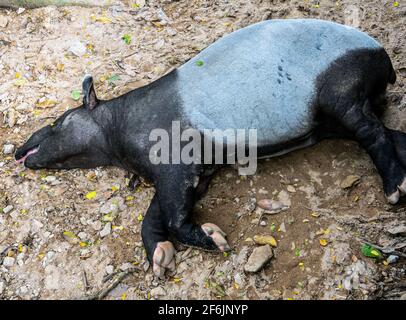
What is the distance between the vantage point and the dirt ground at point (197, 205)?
382 centimetres

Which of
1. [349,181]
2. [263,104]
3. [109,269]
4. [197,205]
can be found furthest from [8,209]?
[349,181]

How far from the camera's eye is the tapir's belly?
426 cm

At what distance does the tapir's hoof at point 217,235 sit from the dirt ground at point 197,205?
0.26ft

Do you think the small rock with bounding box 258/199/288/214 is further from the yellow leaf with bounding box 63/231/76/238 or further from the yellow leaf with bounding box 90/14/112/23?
the yellow leaf with bounding box 90/14/112/23

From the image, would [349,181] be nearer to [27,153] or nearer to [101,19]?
[27,153]

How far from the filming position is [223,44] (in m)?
4.50

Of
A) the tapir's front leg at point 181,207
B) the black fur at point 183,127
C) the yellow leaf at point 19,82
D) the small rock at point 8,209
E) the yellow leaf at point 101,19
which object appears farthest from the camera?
the yellow leaf at point 101,19

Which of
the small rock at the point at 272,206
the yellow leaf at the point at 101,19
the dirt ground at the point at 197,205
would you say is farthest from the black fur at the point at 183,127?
the yellow leaf at the point at 101,19

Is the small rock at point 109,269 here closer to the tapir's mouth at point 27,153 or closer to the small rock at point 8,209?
the small rock at point 8,209

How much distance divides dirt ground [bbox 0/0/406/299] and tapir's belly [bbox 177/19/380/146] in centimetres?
46

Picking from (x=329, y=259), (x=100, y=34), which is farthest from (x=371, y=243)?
(x=100, y=34)

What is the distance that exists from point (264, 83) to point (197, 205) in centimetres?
117

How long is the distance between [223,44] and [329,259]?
2.01m

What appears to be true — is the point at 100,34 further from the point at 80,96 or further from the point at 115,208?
the point at 115,208
